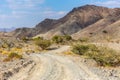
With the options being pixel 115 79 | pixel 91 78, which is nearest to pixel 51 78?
pixel 91 78

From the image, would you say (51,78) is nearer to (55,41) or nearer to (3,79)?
(3,79)

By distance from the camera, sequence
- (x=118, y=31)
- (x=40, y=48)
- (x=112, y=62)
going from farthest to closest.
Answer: (x=118, y=31) < (x=40, y=48) < (x=112, y=62)

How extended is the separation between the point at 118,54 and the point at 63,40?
2769 inches

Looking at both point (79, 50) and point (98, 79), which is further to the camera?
point (79, 50)

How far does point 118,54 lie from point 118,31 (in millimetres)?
127156

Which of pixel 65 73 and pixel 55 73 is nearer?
pixel 65 73

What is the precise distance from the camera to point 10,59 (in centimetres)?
4222

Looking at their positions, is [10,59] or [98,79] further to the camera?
[10,59]

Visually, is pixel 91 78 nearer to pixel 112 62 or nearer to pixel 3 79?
pixel 3 79

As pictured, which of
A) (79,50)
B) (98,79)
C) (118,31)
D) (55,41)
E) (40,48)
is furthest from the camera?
(118,31)

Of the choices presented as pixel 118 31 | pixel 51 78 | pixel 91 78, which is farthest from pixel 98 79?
pixel 118 31

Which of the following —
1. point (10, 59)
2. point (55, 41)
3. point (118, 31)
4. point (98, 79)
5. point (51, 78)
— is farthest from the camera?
point (118, 31)

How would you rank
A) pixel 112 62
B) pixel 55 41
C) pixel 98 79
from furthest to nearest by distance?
pixel 55 41 → pixel 112 62 → pixel 98 79

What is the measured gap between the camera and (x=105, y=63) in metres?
33.2
